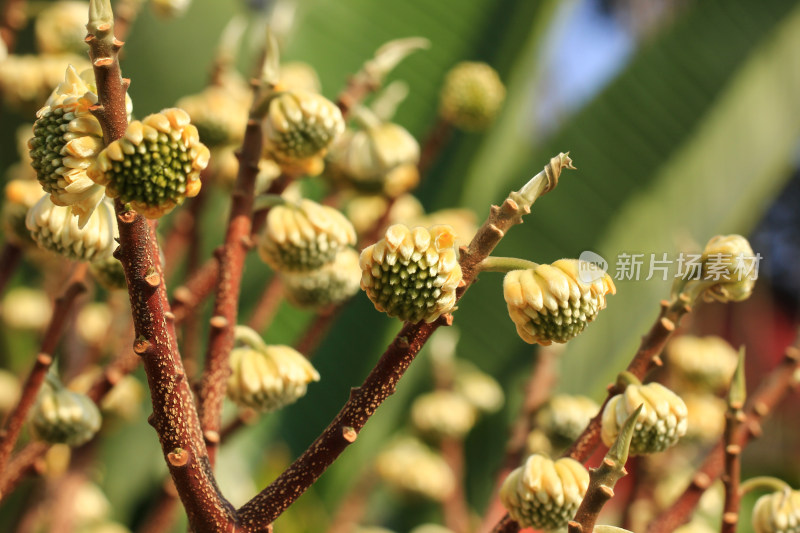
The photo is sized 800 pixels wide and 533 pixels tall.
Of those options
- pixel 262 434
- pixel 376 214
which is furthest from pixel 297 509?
pixel 376 214

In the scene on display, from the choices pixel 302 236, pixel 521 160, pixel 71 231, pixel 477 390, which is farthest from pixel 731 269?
pixel 521 160

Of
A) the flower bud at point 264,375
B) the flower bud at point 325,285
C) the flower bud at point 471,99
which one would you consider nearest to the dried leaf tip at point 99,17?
the flower bud at point 264,375

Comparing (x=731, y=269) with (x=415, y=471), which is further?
(x=415, y=471)

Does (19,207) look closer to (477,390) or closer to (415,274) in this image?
(415,274)

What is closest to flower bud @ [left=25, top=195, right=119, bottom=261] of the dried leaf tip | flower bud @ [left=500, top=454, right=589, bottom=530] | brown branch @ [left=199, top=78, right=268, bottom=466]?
brown branch @ [left=199, top=78, right=268, bottom=466]

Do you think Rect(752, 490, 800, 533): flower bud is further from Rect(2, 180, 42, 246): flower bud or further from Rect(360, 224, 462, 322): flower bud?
Rect(2, 180, 42, 246): flower bud

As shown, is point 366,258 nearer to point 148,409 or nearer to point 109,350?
point 109,350
